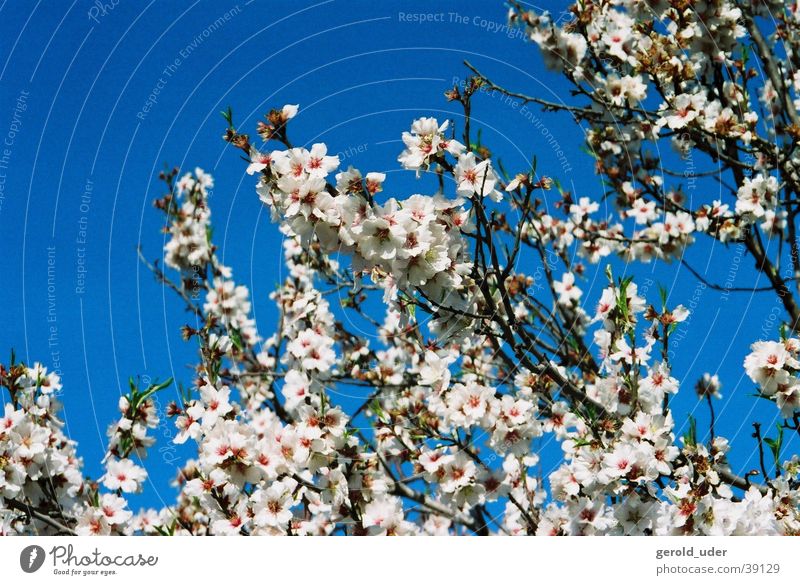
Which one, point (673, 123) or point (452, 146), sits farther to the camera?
point (673, 123)

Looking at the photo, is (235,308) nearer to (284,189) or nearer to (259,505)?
(259,505)

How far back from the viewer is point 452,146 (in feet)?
10.7

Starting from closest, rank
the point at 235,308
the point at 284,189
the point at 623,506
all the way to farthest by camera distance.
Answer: the point at 284,189
the point at 623,506
the point at 235,308

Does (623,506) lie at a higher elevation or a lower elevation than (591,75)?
lower

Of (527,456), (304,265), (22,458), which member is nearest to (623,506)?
(527,456)

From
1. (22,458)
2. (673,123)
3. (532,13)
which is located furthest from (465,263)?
(532,13)

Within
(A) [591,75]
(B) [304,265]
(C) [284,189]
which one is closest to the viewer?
(C) [284,189]

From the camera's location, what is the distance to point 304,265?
7.19 metres

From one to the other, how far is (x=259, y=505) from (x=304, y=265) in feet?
11.6

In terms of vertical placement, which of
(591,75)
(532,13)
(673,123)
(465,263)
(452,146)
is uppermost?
(532,13)

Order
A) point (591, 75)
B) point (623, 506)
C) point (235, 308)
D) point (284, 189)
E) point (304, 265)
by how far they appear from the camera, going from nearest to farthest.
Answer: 1. point (284, 189)
2. point (623, 506)
3. point (591, 75)
4. point (304, 265)
5. point (235, 308)

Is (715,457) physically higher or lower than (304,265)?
lower

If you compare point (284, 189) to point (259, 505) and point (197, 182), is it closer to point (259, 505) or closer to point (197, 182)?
point (259, 505)

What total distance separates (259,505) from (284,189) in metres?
1.85
